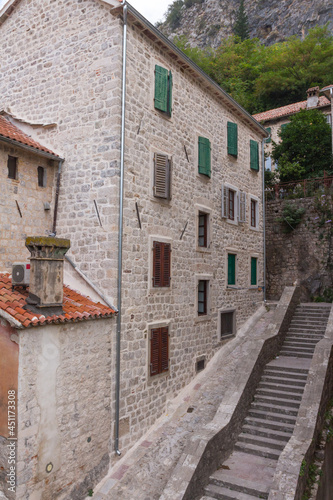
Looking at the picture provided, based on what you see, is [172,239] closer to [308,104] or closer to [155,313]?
[155,313]

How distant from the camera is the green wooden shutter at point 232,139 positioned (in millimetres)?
14469

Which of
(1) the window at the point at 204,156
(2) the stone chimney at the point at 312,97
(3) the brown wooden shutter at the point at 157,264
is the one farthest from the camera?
(2) the stone chimney at the point at 312,97

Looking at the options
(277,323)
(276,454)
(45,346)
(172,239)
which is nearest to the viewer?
(45,346)

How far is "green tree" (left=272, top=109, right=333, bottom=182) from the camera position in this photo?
21469mm

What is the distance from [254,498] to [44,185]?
864 centimetres

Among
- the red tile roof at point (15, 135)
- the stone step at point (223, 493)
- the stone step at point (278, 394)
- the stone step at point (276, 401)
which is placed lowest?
the stone step at point (223, 493)

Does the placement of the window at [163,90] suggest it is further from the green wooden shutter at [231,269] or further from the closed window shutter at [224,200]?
the green wooden shutter at [231,269]

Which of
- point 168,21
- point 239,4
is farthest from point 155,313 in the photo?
point 168,21

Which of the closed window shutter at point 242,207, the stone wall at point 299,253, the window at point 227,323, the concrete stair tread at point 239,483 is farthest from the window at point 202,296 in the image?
the stone wall at point 299,253

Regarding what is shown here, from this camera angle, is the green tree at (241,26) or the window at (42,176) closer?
the window at (42,176)

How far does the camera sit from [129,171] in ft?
30.4

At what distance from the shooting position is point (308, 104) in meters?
28.3

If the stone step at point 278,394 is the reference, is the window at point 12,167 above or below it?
above

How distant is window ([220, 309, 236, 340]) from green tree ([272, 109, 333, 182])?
11.2 m
